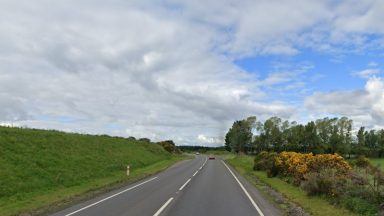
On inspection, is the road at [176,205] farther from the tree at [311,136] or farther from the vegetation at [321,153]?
the tree at [311,136]

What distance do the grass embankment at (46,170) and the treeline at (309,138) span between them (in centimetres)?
11003

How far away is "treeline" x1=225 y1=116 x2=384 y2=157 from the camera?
144500 millimetres

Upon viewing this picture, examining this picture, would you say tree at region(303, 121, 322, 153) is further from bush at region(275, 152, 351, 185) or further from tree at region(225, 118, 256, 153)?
bush at region(275, 152, 351, 185)

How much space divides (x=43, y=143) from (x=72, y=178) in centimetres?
807

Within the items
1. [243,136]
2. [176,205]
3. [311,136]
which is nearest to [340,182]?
[176,205]

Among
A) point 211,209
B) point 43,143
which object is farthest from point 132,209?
point 43,143

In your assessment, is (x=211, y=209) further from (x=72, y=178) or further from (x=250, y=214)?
(x=72, y=178)

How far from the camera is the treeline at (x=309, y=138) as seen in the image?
144 metres

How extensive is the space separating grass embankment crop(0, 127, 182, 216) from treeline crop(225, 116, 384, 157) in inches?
4332

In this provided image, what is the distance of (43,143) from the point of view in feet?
114

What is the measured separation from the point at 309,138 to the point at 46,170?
429 feet

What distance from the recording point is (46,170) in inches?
1078

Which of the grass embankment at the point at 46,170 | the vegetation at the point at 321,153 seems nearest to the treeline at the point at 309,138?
the vegetation at the point at 321,153

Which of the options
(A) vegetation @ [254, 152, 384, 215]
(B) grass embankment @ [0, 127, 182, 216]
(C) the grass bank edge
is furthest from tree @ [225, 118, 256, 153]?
(C) the grass bank edge
